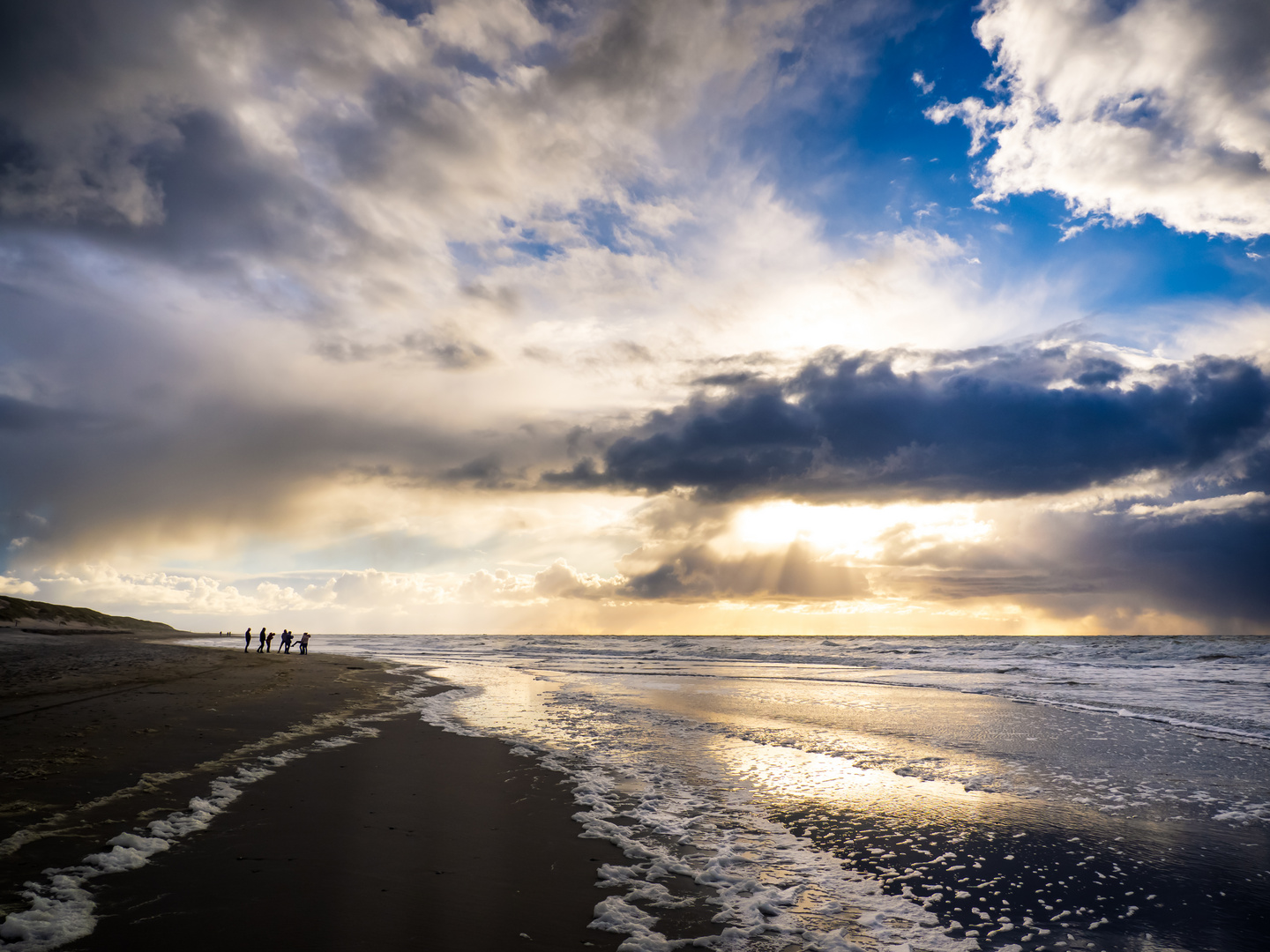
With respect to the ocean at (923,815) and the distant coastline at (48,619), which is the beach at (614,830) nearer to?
the ocean at (923,815)

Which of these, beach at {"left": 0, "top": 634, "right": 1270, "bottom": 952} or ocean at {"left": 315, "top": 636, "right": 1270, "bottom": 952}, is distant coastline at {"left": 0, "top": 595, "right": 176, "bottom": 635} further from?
ocean at {"left": 315, "top": 636, "right": 1270, "bottom": 952}

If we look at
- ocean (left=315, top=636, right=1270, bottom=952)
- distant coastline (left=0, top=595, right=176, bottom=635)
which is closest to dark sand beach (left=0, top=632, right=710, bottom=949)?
ocean (left=315, top=636, right=1270, bottom=952)

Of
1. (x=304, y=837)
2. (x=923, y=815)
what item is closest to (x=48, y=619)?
(x=304, y=837)

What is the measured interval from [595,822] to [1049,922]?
5.51 meters

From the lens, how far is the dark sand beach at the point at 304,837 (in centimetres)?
540

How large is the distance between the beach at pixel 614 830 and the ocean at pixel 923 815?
0.06m

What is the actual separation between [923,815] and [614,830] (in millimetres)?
5017

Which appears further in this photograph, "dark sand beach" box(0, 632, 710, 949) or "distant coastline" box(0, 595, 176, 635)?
"distant coastline" box(0, 595, 176, 635)

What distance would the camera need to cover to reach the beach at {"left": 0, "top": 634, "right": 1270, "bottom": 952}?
5750 millimetres

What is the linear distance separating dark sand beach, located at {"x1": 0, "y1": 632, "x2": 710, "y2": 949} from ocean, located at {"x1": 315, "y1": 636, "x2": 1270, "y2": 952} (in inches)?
35.5

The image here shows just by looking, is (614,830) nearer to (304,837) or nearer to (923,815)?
(304,837)

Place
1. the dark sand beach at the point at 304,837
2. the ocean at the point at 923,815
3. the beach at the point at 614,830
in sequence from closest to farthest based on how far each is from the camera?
the dark sand beach at the point at 304,837
the beach at the point at 614,830
the ocean at the point at 923,815

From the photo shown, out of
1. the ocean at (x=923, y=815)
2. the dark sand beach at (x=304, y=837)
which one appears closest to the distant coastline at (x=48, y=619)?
the dark sand beach at (x=304, y=837)

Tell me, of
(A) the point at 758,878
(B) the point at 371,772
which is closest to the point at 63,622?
(B) the point at 371,772
